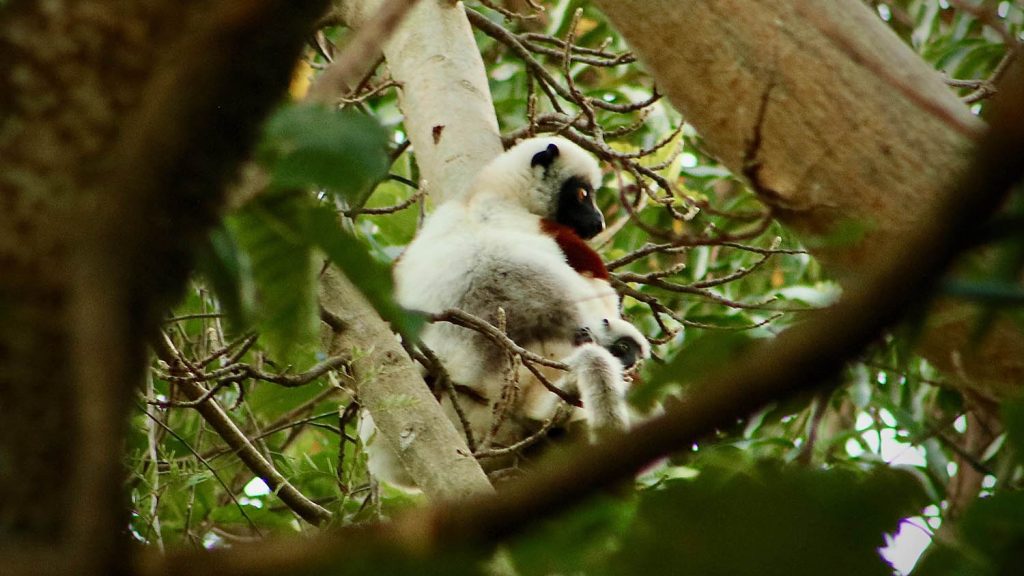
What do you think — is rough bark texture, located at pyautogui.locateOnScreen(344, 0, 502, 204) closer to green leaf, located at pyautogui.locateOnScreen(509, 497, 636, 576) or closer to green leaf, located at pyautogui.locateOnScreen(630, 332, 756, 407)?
green leaf, located at pyautogui.locateOnScreen(630, 332, 756, 407)

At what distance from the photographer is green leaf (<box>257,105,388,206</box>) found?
3.58 ft

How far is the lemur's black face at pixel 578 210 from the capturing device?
597 cm

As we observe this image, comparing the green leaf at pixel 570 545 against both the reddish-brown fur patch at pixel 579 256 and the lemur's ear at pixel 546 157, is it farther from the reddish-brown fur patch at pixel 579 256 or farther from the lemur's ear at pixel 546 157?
the lemur's ear at pixel 546 157

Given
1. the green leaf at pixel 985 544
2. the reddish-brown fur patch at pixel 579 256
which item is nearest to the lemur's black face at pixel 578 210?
the reddish-brown fur patch at pixel 579 256

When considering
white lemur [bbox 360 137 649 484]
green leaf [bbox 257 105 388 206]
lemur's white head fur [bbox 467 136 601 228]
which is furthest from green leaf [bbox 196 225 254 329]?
lemur's white head fur [bbox 467 136 601 228]

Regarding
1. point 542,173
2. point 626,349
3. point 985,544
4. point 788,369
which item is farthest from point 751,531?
A: point 542,173

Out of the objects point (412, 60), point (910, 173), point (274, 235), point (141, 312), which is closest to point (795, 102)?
point (910, 173)

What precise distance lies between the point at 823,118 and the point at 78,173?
1682 millimetres

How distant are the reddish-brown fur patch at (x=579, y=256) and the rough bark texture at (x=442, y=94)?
0.61 m

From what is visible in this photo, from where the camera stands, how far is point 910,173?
6.86 feet

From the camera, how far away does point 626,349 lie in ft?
15.5

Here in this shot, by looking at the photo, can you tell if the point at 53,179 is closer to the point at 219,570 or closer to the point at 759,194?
the point at 219,570

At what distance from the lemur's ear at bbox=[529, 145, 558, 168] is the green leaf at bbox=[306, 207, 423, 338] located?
4608mm

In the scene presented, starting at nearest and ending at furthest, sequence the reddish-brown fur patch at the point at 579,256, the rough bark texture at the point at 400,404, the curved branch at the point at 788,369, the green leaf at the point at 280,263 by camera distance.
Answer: the curved branch at the point at 788,369 < the green leaf at the point at 280,263 < the rough bark texture at the point at 400,404 < the reddish-brown fur patch at the point at 579,256
